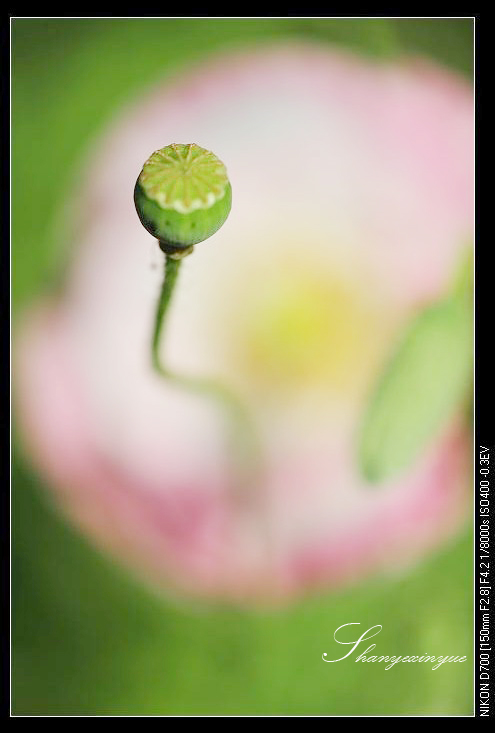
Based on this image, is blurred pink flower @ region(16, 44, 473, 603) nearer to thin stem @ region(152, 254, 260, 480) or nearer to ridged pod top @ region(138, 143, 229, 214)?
thin stem @ region(152, 254, 260, 480)

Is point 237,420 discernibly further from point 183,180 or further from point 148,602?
point 183,180

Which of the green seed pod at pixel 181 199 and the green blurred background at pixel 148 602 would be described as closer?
the green seed pod at pixel 181 199

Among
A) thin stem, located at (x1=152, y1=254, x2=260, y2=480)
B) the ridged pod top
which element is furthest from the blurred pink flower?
the ridged pod top

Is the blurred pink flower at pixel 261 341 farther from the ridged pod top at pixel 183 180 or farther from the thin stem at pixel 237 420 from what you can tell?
the ridged pod top at pixel 183 180

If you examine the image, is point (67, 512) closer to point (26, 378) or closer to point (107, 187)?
point (26, 378)

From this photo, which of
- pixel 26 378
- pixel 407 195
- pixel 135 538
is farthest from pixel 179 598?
pixel 407 195

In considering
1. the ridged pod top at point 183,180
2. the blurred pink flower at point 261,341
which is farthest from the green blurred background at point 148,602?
the ridged pod top at point 183,180
